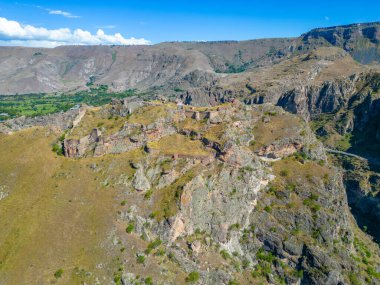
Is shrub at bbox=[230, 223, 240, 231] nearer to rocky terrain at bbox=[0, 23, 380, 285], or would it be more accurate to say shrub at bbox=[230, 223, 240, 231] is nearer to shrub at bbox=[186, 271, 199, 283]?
rocky terrain at bbox=[0, 23, 380, 285]

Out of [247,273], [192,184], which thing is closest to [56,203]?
[192,184]

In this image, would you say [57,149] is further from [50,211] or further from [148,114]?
[148,114]

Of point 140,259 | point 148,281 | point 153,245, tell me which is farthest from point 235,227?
point 148,281

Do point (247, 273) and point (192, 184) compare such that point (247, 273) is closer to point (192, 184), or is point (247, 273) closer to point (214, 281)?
point (214, 281)

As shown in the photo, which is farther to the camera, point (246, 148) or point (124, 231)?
point (246, 148)

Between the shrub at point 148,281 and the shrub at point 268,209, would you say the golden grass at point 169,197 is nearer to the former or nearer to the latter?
the shrub at point 148,281

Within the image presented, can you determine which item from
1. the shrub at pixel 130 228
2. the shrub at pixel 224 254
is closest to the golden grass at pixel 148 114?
the shrub at pixel 130 228
